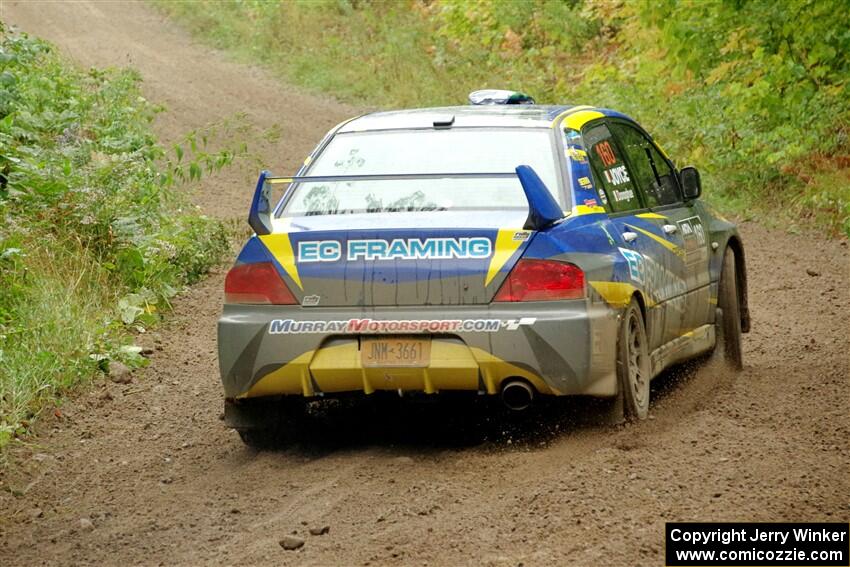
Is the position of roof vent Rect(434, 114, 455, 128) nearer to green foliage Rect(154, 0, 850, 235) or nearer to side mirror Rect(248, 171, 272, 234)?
side mirror Rect(248, 171, 272, 234)

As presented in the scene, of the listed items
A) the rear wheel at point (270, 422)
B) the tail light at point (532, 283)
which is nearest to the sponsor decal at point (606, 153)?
the tail light at point (532, 283)

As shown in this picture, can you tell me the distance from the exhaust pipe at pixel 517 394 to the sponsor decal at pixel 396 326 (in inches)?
10.6

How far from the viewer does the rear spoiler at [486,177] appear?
5.93m

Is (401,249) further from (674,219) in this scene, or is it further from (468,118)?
(674,219)

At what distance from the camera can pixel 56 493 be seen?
6312 mm

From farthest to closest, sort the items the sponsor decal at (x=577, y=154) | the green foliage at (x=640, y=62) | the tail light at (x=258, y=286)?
the green foliage at (x=640, y=62) < the sponsor decal at (x=577, y=154) < the tail light at (x=258, y=286)

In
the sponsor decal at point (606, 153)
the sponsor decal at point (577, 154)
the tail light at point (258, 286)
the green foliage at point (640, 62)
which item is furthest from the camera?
the green foliage at point (640, 62)

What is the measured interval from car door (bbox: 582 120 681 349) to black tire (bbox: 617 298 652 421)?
164mm

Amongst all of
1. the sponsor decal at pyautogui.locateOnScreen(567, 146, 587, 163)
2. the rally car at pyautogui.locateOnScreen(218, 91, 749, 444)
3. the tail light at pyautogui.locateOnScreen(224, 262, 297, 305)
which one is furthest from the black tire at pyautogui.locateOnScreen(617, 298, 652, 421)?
the tail light at pyautogui.locateOnScreen(224, 262, 297, 305)

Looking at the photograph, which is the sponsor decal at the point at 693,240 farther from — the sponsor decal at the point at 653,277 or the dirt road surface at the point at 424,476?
the dirt road surface at the point at 424,476

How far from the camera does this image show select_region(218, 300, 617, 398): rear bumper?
19.3ft

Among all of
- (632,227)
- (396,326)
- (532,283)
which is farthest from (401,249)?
(632,227)

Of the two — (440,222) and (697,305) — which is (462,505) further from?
(697,305)

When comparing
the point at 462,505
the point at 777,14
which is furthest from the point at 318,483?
the point at 777,14
